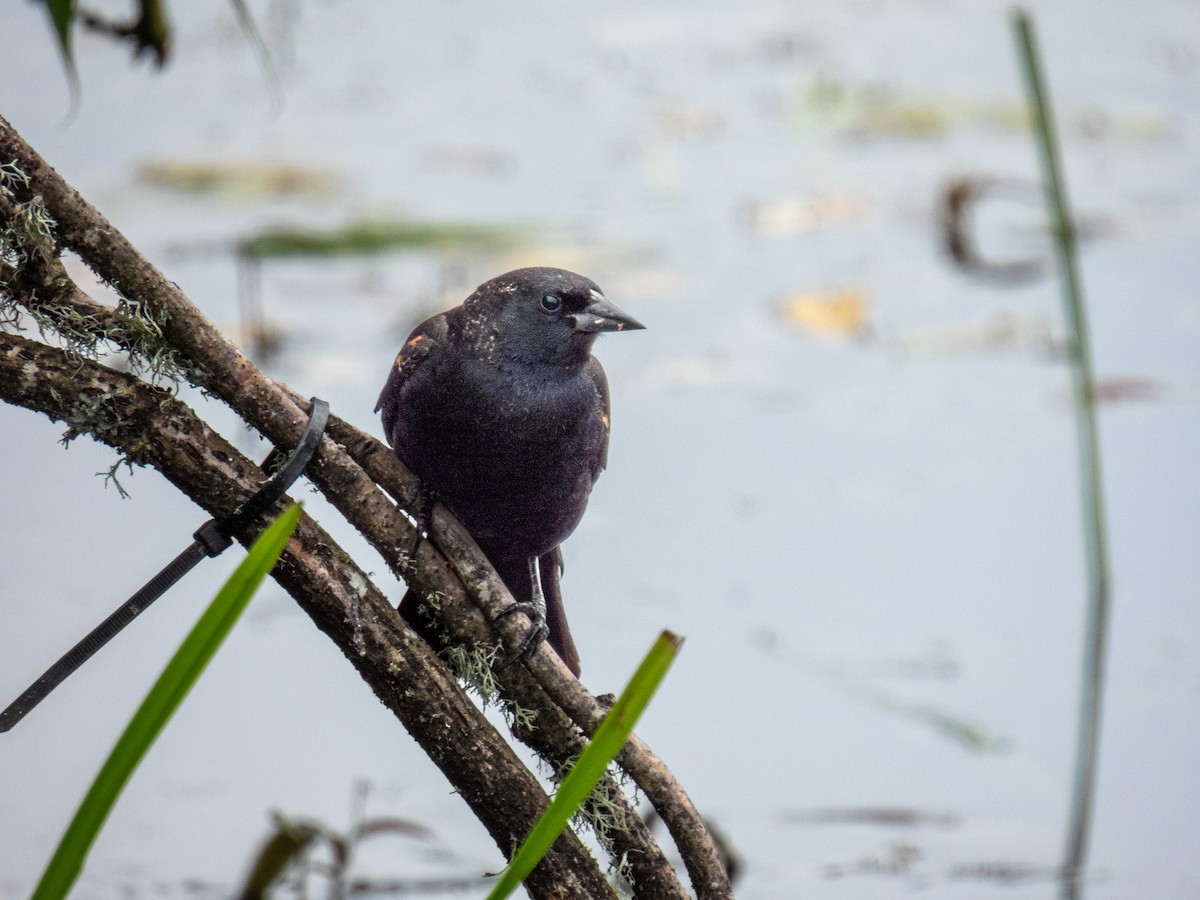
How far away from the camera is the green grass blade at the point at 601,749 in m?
0.84

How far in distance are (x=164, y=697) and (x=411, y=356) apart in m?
0.76

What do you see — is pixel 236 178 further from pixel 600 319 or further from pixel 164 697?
pixel 164 697

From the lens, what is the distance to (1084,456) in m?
2.88

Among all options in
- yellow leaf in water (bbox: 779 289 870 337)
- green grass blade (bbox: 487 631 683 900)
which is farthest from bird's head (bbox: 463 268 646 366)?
yellow leaf in water (bbox: 779 289 870 337)

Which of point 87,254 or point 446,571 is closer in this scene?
point 87,254

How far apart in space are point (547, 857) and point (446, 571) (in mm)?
286

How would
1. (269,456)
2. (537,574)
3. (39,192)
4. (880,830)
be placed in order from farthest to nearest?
(880,830) → (537,574) → (269,456) → (39,192)

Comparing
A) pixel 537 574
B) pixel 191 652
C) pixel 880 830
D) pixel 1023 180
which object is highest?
pixel 1023 180

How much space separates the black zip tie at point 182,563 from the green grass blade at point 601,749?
39cm

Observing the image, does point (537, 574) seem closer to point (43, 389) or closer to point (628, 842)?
point (628, 842)

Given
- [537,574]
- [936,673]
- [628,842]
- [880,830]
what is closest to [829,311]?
[936,673]

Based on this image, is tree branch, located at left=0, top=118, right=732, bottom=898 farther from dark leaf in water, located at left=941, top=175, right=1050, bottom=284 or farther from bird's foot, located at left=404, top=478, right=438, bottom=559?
dark leaf in water, located at left=941, top=175, right=1050, bottom=284

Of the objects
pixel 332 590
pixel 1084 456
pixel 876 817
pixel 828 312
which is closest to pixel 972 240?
pixel 828 312

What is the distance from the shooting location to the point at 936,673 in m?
3.12
